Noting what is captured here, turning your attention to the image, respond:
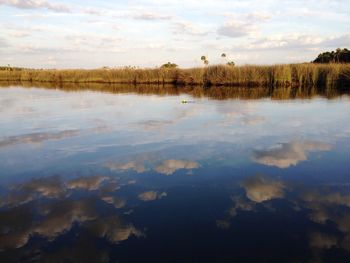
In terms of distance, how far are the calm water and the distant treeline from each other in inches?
1225

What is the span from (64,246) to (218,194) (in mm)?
1988

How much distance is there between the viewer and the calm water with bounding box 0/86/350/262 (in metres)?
3.44

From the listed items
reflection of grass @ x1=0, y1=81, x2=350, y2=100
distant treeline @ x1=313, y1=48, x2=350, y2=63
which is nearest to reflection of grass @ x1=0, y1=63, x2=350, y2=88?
reflection of grass @ x1=0, y1=81, x2=350, y2=100

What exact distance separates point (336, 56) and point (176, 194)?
39.9m

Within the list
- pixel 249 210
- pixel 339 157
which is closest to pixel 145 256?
pixel 249 210

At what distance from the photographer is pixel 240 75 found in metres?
26.0

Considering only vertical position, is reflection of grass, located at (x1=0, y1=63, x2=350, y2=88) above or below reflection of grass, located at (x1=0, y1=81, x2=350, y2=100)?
above

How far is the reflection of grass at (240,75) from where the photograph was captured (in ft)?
78.9

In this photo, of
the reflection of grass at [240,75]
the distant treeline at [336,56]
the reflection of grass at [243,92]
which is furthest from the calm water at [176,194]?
the distant treeline at [336,56]

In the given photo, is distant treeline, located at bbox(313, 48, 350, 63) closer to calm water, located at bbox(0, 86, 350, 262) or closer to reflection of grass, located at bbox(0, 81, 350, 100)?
reflection of grass, located at bbox(0, 81, 350, 100)

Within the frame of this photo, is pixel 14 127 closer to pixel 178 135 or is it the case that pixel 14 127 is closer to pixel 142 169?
pixel 178 135

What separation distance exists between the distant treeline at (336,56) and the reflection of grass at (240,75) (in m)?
12.0

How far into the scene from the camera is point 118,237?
366 cm

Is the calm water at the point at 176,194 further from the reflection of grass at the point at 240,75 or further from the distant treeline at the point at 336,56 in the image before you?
the distant treeline at the point at 336,56
